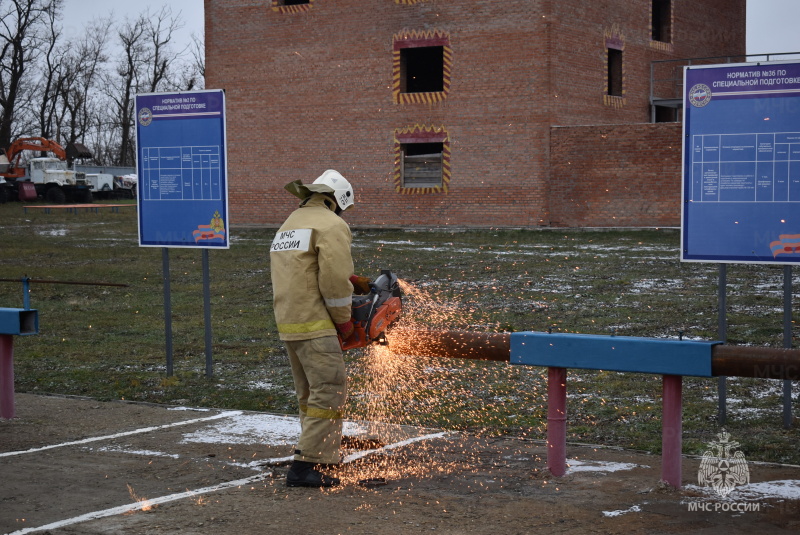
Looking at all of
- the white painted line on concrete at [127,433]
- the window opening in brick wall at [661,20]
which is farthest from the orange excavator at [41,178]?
the white painted line on concrete at [127,433]

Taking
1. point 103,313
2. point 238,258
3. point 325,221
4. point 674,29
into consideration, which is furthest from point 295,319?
point 674,29

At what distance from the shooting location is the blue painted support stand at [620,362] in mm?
5820

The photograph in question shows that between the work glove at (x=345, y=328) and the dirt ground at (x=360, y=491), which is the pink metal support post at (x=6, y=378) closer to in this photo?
the dirt ground at (x=360, y=491)

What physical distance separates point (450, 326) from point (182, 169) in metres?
4.40

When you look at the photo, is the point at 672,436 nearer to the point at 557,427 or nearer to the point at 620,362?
the point at 620,362

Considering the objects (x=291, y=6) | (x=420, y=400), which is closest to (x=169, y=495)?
(x=420, y=400)

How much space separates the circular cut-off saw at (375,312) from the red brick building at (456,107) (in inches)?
893

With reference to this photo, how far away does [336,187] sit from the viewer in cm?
640

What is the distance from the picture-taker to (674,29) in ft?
110

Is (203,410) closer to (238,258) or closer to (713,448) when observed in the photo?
(713,448)

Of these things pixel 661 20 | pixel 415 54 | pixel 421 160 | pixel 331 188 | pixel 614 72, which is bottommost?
pixel 331 188

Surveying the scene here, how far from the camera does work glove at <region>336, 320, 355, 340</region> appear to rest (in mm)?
6281

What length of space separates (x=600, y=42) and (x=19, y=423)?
998 inches

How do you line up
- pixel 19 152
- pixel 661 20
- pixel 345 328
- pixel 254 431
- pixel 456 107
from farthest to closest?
pixel 19 152 → pixel 661 20 → pixel 456 107 → pixel 254 431 → pixel 345 328
